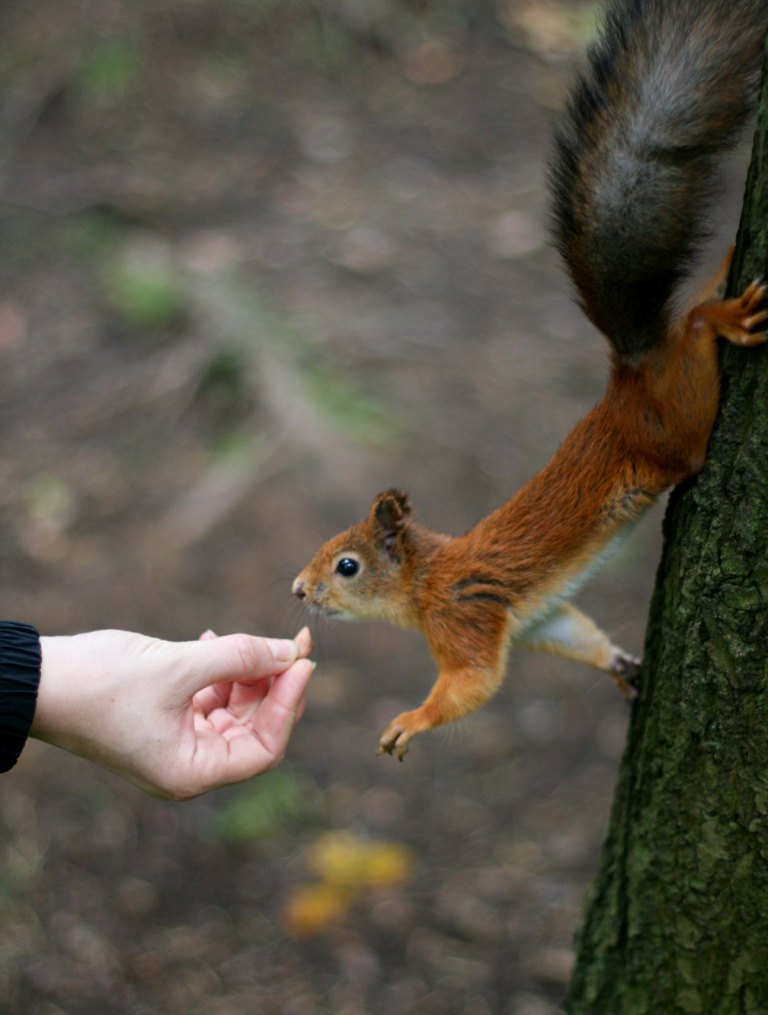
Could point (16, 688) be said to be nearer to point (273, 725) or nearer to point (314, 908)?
point (273, 725)

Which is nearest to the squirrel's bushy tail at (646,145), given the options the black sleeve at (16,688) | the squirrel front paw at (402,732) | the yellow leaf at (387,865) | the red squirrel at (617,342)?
the red squirrel at (617,342)

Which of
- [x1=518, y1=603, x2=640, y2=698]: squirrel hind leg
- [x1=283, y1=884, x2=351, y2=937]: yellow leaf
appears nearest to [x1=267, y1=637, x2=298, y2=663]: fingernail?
[x1=518, y1=603, x2=640, y2=698]: squirrel hind leg

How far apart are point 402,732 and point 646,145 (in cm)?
103

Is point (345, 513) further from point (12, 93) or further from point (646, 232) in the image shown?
point (12, 93)

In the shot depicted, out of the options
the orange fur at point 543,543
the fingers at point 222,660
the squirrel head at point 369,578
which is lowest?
the fingers at point 222,660

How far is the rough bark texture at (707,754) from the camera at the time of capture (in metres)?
1.51

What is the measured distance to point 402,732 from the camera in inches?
77.1

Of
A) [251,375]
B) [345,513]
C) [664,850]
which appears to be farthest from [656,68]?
[251,375]

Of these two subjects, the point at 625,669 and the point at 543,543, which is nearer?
the point at 543,543

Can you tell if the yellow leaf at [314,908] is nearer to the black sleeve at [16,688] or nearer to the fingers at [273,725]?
the fingers at [273,725]

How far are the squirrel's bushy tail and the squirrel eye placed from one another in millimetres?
746

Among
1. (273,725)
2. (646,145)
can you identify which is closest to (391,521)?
(273,725)

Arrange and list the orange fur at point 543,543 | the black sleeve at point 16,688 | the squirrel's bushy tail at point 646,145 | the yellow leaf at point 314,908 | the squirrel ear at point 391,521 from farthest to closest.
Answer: the yellow leaf at point 314,908, the squirrel ear at point 391,521, the black sleeve at point 16,688, the orange fur at point 543,543, the squirrel's bushy tail at point 646,145

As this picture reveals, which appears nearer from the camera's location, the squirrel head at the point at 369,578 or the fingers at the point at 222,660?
the fingers at the point at 222,660
